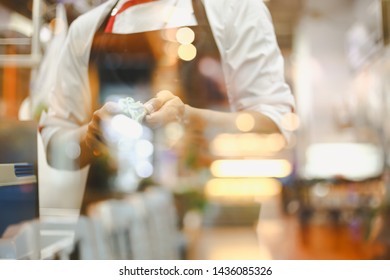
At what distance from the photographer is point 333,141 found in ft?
4.33

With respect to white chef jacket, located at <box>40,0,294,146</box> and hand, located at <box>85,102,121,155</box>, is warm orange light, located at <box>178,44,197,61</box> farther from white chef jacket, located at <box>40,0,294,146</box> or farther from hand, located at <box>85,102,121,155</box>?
hand, located at <box>85,102,121,155</box>

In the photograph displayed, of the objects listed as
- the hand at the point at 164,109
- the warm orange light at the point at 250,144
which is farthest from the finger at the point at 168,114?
the warm orange light at the point at 250,144

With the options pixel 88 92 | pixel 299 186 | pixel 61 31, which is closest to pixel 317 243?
pixel 299 186

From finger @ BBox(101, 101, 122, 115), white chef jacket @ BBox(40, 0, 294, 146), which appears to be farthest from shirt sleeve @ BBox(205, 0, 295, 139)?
finger @ BBox(101, 101, 122, 115)

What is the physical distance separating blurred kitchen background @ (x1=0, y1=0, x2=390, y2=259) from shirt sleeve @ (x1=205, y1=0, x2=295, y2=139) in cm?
3

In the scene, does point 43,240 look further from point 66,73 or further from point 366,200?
point 366,200

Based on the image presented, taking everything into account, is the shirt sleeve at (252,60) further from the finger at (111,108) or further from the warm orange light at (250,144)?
the finger at (111,108)

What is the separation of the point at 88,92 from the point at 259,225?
1.68 feet

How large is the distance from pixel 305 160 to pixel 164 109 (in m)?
0.35

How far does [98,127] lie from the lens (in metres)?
1.36

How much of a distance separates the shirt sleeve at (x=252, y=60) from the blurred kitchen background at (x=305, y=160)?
25mm

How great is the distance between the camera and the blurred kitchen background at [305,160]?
1.32 m

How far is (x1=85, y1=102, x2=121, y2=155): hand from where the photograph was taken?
1352mm
